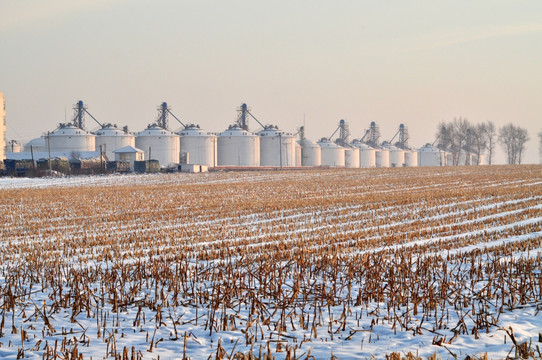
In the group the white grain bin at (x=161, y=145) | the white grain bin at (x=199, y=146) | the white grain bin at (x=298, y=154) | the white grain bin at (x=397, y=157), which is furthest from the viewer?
the white grain bin at (x=397, y=157)

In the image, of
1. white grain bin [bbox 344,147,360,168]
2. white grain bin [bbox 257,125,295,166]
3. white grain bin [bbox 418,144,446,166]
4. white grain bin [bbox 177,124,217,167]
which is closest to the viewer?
white grain bin [bbox 177,124,217,167]

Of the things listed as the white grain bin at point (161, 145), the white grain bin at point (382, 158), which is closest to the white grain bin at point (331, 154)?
the white grain bin at point (382, 158)

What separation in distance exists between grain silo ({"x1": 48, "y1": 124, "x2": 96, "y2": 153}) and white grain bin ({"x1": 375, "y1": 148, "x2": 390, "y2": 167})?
6475cm

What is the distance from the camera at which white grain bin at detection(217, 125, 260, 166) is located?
95438 millimetres

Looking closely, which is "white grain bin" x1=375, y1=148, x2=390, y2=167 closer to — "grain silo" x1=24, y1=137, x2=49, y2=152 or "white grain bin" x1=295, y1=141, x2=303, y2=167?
"white grain bin" x1=295, y1=141, x2=303, y2=167

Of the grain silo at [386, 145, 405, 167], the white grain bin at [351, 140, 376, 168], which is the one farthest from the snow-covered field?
the grain silo at [386, 145, 405, 167]

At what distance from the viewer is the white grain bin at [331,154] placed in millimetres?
114938

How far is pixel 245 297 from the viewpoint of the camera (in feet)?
26.1

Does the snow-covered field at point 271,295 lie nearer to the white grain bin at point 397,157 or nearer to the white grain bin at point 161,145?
the white grain bin at point 161,145

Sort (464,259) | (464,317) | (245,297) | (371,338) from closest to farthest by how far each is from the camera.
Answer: (371,338), (464,317), (245,297), (464,259)

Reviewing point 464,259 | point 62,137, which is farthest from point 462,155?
point 464,259

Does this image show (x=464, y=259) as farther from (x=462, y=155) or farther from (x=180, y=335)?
(x=462, y=155)

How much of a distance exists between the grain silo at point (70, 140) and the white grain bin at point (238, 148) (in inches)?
788

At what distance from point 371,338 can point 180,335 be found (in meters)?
2.02
